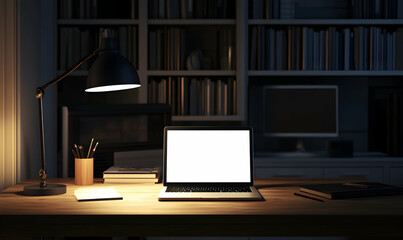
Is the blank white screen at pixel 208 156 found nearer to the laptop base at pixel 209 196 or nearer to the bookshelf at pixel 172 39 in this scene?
the laptop base at pixel 209 196

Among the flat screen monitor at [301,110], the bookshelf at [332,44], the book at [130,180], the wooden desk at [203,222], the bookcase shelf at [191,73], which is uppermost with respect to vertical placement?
the bookshelf at [332,44]

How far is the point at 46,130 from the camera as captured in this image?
116 inches

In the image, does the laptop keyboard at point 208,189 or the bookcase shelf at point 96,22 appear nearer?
the laptop keyboard at point 208,189

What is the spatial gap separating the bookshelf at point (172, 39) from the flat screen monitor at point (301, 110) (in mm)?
295

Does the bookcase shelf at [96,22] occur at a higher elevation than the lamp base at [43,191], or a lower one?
higher

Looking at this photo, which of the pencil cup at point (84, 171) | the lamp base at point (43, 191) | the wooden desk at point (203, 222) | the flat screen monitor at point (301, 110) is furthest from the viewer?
the flat screen monitor at point (301, 110)

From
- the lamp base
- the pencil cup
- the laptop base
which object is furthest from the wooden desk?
the pencil cup

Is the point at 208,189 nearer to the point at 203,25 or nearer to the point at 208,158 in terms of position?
the point at 208,158

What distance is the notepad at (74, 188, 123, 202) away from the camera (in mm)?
1529

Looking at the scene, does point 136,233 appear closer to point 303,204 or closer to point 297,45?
point 303,204

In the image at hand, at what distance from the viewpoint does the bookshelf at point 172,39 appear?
10.4 ft

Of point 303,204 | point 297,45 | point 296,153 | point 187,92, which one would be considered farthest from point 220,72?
point 303,204

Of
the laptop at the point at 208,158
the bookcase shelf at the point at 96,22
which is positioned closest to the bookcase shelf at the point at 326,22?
the bookcase shelf at the point at 96,22

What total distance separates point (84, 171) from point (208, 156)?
52cm
